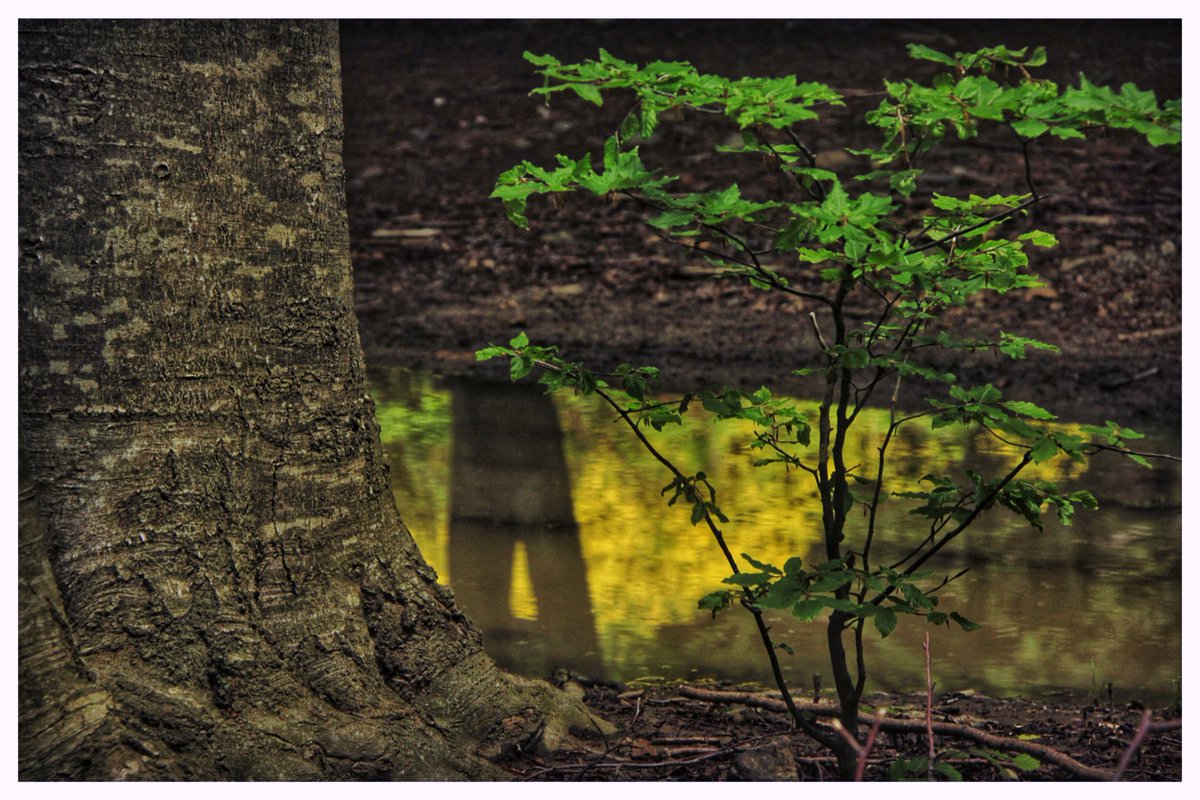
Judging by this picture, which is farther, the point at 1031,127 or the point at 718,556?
the point at 718,556

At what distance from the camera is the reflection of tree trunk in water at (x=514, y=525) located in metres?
3.54

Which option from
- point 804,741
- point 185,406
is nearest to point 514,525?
point 804,741

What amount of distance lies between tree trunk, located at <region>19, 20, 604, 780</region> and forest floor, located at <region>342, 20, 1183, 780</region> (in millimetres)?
591

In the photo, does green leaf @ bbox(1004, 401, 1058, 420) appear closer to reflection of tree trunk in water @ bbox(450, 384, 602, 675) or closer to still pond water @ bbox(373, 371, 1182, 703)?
still pond water @ bbox(373, 371, 1182, 703)

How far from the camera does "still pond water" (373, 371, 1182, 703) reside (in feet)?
11.2

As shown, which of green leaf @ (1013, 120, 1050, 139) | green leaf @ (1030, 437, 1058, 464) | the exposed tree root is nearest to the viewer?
green leaf @ (1013, 120, 1050, 139)

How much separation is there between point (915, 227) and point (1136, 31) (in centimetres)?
1043

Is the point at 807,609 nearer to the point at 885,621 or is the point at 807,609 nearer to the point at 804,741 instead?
the point at 885,621

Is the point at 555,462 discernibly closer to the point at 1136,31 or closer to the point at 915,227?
the point at 915,227

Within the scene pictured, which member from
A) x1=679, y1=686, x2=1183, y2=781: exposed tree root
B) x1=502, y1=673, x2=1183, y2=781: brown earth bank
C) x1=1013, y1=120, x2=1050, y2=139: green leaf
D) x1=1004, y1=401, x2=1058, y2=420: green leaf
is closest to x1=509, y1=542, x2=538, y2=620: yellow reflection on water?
x1=502, y1=673, x2=1183, y2=781: brown earth bank

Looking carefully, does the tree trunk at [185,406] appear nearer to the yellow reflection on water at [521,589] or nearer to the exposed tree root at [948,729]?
the exposed tree root at [948,729]

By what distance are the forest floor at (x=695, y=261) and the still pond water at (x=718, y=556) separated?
0.29 meters

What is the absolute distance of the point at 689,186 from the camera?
360 inches

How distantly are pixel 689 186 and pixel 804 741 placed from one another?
6776 mm
